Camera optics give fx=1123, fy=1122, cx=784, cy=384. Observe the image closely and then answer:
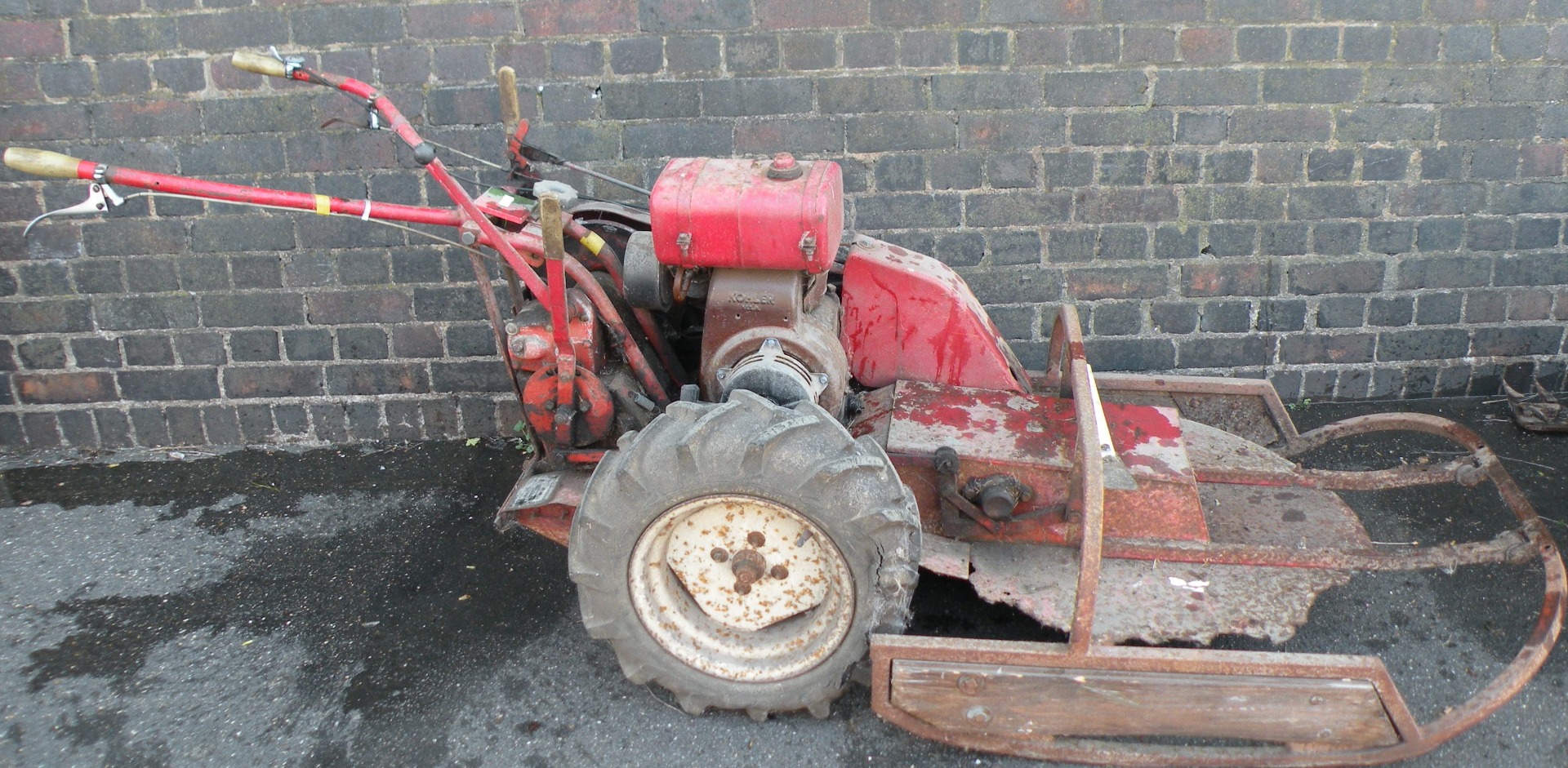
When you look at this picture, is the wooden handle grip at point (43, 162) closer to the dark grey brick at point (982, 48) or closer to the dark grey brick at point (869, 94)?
the dark grey brick at point (869, 94)

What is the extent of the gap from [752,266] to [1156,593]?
4.77ft

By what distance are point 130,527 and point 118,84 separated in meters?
1.75

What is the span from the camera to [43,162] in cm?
276

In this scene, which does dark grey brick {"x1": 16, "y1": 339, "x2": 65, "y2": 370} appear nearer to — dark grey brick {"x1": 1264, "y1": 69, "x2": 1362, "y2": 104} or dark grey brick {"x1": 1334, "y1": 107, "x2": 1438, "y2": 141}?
dark grey brick {"x1": 1264, "y1": 69, "x2": 1362, "y2": 104}

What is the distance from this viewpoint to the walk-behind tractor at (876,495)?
2768mm

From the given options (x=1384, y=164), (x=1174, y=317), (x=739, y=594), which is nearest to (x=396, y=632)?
(x=739, y=594)

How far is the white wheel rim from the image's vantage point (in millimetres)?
2949

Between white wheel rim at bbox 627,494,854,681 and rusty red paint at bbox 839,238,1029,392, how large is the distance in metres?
0.88

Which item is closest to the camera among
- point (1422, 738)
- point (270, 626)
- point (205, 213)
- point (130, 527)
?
point (1422, 738)

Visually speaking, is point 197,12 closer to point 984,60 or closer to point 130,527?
point 130,527

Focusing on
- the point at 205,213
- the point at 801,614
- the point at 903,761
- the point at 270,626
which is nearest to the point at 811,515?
the point at 801,614

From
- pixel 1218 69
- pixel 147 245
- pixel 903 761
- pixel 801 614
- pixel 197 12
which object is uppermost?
pixel 197 12

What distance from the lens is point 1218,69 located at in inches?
181

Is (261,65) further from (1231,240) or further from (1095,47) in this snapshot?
(1231,240)
